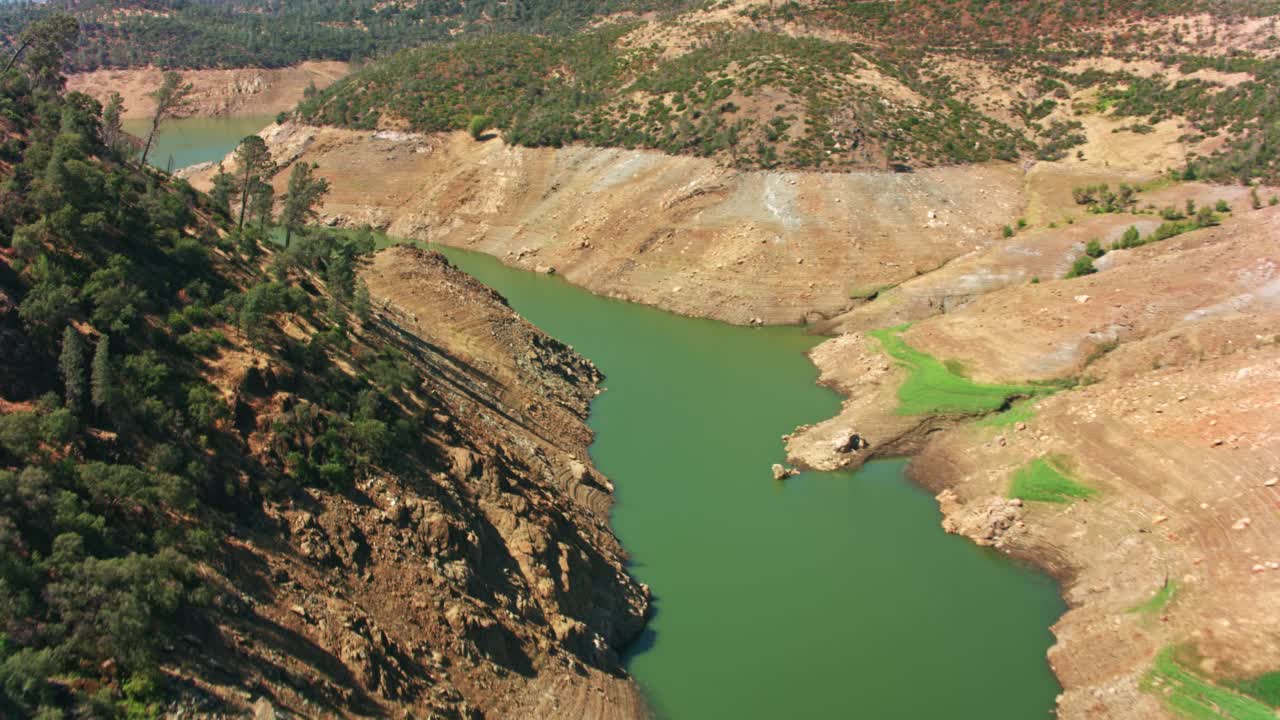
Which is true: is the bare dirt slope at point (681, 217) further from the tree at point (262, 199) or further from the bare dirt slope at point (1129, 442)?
the tree at point (262, 199)

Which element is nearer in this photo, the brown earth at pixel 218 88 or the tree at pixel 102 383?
the tree at pixel 102 383

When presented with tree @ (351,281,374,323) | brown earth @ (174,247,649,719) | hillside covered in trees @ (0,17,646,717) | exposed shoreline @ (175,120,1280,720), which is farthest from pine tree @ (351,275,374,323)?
exposed shoreline @ (175,120,1280,720)

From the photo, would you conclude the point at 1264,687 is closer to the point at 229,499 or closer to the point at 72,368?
the point at 229,499

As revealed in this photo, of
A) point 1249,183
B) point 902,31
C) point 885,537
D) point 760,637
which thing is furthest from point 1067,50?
point 760,637

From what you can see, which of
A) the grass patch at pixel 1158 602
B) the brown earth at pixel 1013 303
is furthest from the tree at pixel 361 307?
the grass patch at pixel 1158 602

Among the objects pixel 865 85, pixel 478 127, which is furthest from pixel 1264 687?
pixel 478 127

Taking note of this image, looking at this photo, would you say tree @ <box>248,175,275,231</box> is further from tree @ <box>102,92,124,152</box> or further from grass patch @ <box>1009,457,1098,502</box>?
grass patch @ <box>1009,457,1098,502</box>

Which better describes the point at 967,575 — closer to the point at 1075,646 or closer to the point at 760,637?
the point at 1075,646
